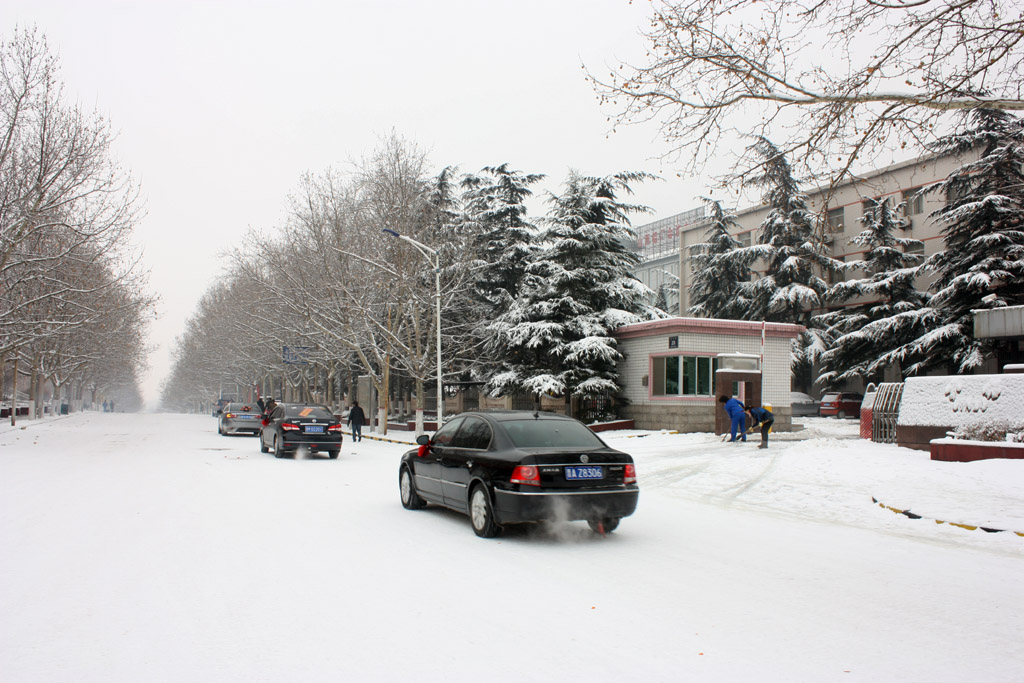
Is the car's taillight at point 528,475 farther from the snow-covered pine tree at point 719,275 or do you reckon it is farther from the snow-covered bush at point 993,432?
the snow-covered pine tree at point 719,275

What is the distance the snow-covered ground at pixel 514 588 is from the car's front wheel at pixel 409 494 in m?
0.44

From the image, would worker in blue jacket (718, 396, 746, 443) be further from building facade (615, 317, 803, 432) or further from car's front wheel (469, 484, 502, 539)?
car's front wheel (469, 484, 502, 539)

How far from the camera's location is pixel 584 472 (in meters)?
8.84

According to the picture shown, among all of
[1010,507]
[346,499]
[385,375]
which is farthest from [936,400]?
[385,375]

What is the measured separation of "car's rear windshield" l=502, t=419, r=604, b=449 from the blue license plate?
51 cm

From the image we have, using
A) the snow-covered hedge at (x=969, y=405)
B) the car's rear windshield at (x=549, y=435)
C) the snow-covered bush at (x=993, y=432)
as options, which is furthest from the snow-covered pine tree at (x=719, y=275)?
the car's rear windshield at (x=549, y=435)

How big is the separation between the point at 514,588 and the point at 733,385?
20885 mm

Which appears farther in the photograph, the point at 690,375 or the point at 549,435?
the point at 690,375

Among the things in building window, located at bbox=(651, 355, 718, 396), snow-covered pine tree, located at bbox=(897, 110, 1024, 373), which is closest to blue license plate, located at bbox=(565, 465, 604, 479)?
building window, located at bbox=(651, 355, 718, 396)

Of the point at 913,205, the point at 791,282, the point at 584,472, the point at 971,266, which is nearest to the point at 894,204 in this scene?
the point at 913,205

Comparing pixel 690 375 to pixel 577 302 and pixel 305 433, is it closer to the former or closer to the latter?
pixel 577 302

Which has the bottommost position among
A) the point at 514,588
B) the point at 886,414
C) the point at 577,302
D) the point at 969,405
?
the point at 514,588

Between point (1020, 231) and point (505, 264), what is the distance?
23.2 m

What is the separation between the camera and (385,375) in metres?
35.5
